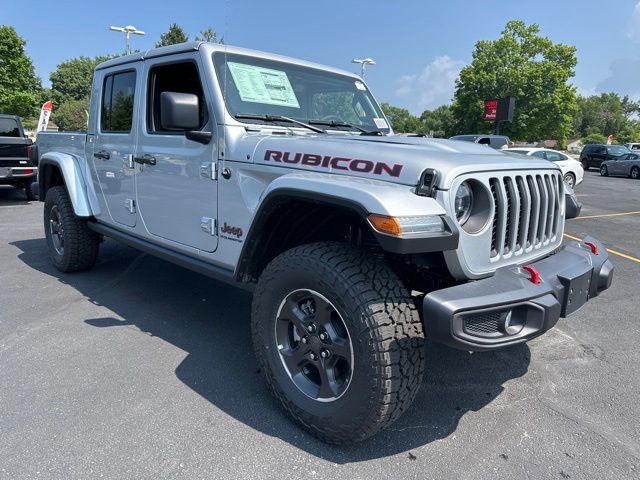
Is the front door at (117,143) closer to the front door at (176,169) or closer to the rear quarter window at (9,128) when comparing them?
the front door at (176,169)

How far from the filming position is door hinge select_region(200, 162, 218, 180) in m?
3.04

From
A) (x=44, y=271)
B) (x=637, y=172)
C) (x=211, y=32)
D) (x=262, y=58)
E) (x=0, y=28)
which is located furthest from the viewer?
(x=0, y=28)

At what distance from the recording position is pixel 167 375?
3055 millimetres

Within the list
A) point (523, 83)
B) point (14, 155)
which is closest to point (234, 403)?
point (14, 155)

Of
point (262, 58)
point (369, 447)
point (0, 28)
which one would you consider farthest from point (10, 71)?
point (369, 447)

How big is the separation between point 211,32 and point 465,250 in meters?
1.88

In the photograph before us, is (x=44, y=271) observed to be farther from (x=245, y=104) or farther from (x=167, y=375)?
(x=245, y=104)

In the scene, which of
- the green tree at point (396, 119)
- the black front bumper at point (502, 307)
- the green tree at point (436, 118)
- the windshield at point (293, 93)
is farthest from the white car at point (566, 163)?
the green tree at point (436, 118)

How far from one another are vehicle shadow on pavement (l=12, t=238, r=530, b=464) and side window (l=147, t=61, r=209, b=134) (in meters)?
1.51

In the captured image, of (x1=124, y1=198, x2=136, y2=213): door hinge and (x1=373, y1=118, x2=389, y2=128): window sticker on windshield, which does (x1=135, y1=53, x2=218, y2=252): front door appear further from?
(x1=373, y1=118, x2=389, y2=128): window sticker on windshield

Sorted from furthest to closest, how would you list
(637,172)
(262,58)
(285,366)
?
(637,172), (262,58), (285,366)

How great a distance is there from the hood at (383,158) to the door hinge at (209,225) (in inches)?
22.1

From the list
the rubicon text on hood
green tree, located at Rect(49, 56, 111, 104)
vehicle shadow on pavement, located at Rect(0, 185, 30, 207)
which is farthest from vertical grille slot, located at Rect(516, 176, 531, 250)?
green tree, located at Rect(49, 56, 111, 104)

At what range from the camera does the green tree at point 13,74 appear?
28.6 m
